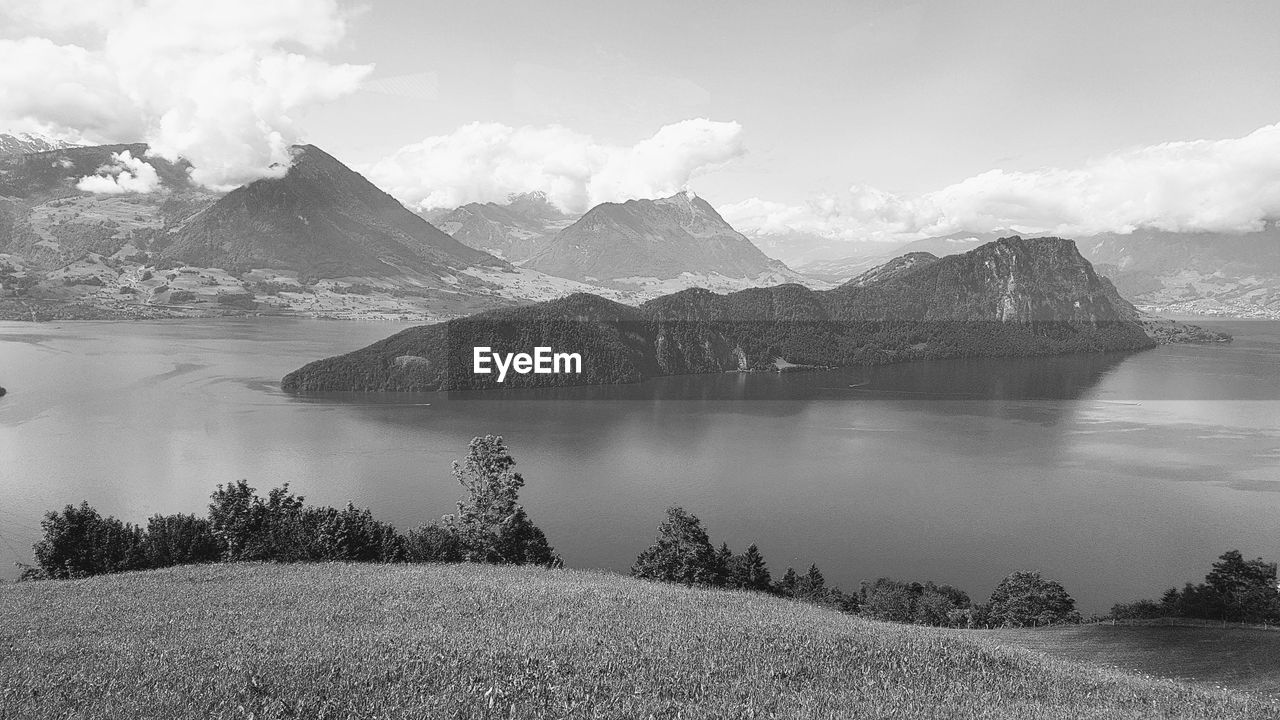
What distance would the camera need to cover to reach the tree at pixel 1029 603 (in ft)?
188

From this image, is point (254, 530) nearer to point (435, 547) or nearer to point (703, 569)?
point (435, 547)

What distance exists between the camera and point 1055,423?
154875 mm

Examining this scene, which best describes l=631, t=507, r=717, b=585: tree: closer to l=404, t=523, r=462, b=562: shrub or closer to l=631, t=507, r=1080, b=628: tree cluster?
l=631, t=507, r=1080, b=628: tree cluster

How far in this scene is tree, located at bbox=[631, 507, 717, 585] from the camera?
5825 centimetres

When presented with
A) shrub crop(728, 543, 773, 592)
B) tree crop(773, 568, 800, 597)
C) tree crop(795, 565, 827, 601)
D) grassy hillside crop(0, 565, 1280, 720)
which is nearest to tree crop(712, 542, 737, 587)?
shrub crop(728, 543, 773, 592)

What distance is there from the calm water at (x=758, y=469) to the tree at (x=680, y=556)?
13.4 metres

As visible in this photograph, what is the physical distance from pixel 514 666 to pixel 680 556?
48538mm

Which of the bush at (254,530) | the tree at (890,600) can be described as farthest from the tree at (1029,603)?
the bush at (254,530)

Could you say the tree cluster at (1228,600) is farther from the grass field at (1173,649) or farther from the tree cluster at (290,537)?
the tree cluster at (290,537)

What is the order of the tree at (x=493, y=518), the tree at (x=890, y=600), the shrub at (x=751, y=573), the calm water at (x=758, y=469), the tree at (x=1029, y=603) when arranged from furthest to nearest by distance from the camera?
the calm water at (x=758, y=469), the shrub at (x=751, y=573), the tree at (x=493, y=518), the tree at (x=1029, y=603), the tree at (x=890, y=600)

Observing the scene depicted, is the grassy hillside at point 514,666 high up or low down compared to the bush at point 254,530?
up

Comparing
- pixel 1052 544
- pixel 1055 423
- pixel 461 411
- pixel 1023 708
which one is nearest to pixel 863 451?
pixel 1052 544

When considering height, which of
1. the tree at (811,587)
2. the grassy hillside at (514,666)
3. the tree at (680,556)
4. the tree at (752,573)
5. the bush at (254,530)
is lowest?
the tree at (811,587)

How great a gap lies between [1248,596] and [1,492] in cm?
13948
